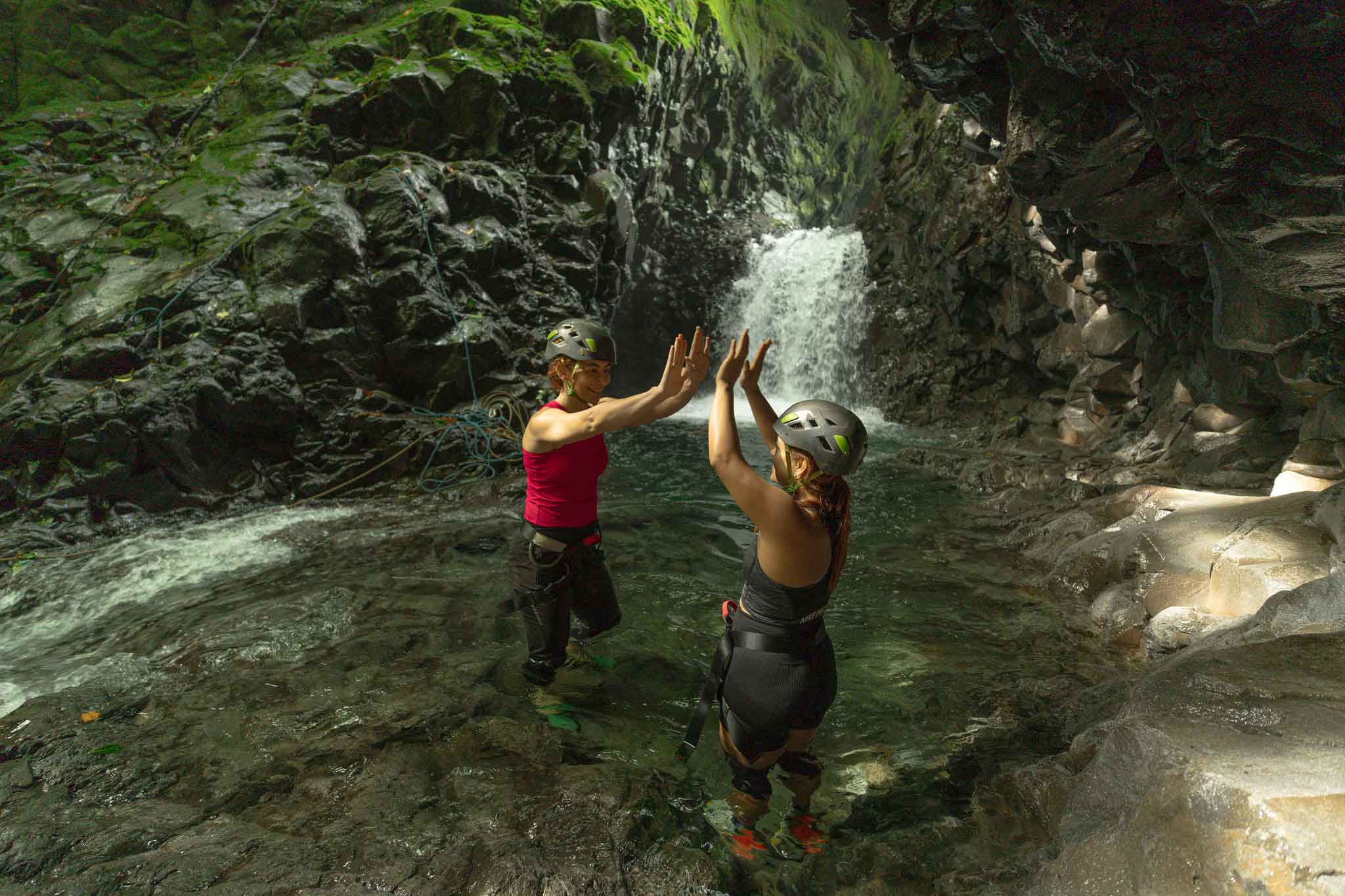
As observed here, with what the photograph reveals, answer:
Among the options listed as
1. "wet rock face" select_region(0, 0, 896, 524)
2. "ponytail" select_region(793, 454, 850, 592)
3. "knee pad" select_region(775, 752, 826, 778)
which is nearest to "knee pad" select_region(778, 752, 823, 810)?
"knee pad" select_region(775, 752, 826, 778)

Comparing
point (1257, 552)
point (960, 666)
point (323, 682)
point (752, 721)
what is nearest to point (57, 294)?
point (323, 682)

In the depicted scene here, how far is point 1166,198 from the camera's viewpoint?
5816 mm

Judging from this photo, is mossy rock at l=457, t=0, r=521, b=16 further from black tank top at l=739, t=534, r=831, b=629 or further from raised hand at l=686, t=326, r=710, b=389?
black tank top at l=739, t=534, r=831, b=629

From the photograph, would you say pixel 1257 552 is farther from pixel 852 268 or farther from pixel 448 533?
pixel 852 268

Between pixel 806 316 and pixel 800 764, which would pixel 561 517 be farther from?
pixel 806 316

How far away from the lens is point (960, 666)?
4480mm

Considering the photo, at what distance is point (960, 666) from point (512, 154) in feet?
38.9

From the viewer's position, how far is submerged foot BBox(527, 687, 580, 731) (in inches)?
139

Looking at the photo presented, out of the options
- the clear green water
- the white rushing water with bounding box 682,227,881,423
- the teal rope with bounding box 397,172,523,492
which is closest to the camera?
the clear green water

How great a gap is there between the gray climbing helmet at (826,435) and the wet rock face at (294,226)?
7.92 meters

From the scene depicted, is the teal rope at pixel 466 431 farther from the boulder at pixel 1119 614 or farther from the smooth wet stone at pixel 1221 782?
the smooth wet stone at pixel 1221 782

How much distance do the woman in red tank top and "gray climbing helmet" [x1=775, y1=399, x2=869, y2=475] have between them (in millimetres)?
1115

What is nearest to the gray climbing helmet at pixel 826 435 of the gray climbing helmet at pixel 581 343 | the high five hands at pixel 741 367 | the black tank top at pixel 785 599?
the high five hands at pixel 741 367

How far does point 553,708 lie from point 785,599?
5.82ft
